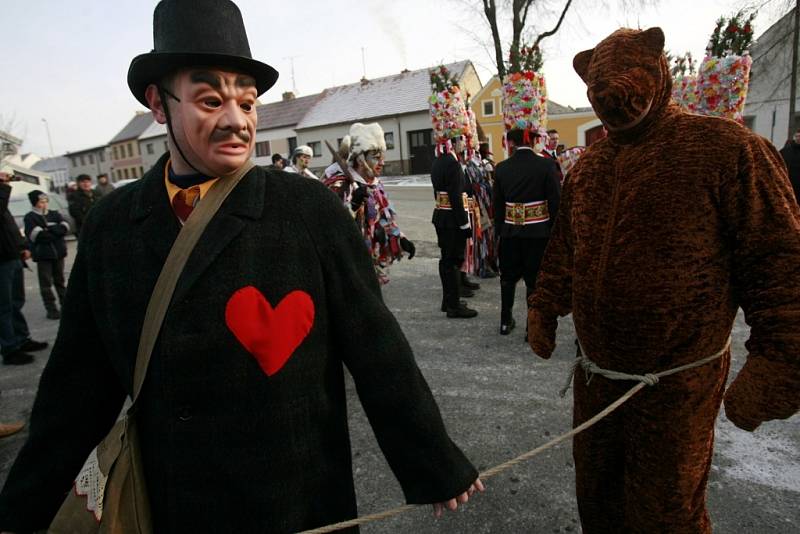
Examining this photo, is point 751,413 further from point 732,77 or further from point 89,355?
point 732,77

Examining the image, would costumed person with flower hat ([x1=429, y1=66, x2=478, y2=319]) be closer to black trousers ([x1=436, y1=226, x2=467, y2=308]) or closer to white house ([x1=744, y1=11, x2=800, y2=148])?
black trousers ([x1=436, y1=226, x2=467, y2=308])

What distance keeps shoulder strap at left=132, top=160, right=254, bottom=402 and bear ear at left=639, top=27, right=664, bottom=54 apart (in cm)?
145

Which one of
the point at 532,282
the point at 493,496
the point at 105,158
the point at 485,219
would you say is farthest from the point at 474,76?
the point at 105,158

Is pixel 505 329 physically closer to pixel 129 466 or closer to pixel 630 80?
pixel 630 80

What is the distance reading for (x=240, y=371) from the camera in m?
1.20


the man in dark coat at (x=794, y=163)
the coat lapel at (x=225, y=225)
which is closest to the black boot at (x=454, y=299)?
the coat lapel at (x=225, y=225)

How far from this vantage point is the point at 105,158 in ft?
180

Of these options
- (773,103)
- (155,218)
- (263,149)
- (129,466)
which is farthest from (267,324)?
(263,149)

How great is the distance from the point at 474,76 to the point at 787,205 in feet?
122

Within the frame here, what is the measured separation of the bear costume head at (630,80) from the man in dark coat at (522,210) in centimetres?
301

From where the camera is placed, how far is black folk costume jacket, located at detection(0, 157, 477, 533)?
1.21m

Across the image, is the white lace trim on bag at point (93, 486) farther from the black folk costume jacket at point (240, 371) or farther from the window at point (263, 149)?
the window at point (263, 149)

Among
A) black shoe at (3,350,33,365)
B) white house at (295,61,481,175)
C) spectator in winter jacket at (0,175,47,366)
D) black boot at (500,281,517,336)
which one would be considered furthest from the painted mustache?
white house at (295,61,481,175)

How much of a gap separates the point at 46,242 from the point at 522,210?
5.88m
